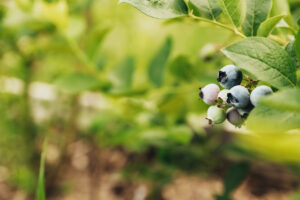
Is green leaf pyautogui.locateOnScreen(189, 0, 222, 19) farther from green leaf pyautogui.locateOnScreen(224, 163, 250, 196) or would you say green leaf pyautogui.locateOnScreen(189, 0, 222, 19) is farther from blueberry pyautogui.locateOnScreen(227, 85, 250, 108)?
green leaf pyautogui.locateOnScreen(224, 163, 250, 196)

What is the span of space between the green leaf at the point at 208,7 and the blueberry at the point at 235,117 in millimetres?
127

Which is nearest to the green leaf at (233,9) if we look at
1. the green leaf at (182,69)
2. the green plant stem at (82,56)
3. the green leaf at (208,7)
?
the green leaf at (208,7)

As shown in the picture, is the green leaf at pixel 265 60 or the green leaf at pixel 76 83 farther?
the green leaf at pixel 76 83

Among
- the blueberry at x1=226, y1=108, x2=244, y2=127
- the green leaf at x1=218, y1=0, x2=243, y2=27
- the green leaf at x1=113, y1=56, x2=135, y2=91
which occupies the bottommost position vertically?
the green leaf at x1=113, y1=56, x2=135, y2=91

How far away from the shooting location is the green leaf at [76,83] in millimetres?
736

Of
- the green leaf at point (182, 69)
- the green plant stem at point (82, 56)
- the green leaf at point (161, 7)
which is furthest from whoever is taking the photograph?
the green plant stem at point (82, 56)

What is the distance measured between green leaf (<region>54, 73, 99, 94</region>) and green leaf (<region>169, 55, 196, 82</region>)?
20 centimetres

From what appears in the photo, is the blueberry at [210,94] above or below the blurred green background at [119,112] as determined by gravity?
above

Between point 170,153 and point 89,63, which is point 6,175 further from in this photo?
point 89,63

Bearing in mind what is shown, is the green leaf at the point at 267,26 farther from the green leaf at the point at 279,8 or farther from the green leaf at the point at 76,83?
the green leaf at the point at 76,83

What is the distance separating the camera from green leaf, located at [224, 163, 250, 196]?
84 centimetres

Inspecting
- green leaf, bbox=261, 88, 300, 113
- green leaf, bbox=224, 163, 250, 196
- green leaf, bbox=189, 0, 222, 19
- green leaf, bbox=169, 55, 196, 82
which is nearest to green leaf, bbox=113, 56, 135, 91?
green leaf, bbox=169, 55, 196, 82

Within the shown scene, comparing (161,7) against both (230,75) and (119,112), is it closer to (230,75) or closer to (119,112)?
(230,75)

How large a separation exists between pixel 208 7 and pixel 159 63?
433 mm
